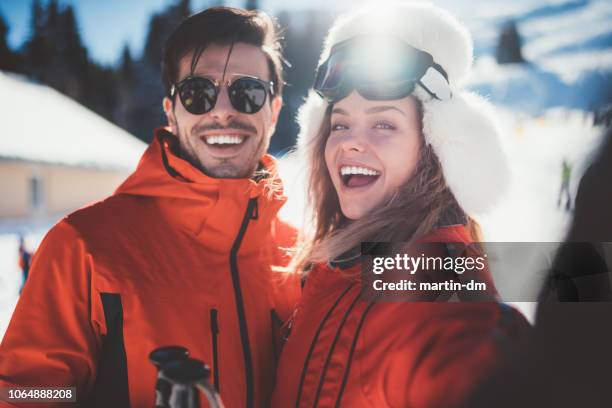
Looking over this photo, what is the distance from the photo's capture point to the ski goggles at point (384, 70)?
3.20 ft

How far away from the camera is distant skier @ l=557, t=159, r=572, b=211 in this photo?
0.95 meters

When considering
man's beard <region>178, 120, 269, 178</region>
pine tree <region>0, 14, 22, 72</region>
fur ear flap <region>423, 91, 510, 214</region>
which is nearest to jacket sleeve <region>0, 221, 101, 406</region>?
man's beard <region>178, 120, 269, 178</region>

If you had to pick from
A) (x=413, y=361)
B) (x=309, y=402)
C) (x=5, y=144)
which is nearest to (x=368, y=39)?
(x=413, y=361)

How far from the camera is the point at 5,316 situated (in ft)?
7.63

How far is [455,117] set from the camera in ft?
3.20

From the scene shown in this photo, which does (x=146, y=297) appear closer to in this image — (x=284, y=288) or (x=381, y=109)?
(x=284, y=288)

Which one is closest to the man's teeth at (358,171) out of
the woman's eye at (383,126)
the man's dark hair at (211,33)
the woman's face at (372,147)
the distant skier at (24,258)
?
the woman's face at (372,147)

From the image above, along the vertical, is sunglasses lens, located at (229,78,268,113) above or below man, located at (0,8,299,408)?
above

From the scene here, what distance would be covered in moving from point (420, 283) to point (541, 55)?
0.68 meters

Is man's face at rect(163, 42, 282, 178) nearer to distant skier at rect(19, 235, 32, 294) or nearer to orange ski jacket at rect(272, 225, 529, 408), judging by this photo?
orange ski jacket at rect(272, 225, 529, 408)

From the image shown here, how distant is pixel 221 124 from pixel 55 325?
2.33 feet

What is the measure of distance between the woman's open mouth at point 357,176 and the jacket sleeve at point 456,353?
0.38 metres

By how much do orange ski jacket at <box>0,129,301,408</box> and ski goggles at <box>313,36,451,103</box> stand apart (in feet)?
1.34

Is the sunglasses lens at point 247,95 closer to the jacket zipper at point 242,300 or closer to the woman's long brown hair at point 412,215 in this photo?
the jacket zipper at point 242,300
